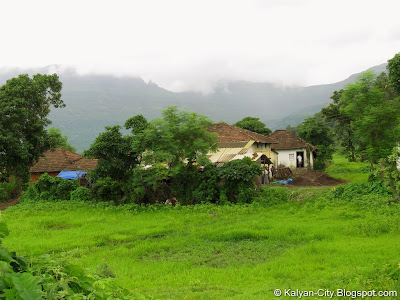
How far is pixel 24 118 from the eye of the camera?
2109cm

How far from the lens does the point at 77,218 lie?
14.7 metres

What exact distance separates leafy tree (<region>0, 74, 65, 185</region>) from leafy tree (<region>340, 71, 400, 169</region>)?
752 inches

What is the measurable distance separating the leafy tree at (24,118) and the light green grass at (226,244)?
19.3 feet

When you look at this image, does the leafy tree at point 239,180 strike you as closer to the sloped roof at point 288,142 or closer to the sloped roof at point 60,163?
the sloped roof at point 288,142

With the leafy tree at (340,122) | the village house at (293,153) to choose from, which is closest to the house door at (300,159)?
the village house at (293,153)

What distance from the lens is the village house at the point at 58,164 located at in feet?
88.3

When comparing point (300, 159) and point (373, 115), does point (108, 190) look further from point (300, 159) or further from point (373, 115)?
point (300, 159)

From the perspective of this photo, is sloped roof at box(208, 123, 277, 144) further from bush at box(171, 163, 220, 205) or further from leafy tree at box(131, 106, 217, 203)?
bush at box(171, 163, 220, 205)

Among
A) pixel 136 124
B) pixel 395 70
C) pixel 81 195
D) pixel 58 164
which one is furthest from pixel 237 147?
pixel 58 164

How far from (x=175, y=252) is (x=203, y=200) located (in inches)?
306

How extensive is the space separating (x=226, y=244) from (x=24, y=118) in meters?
17.1

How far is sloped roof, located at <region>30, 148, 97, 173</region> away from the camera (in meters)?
27.0

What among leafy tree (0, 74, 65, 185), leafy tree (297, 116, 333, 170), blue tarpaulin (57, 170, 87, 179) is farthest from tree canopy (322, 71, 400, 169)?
leafy tree (0, 74, 65, 185)

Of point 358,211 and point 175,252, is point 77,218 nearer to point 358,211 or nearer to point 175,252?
point 175,252
